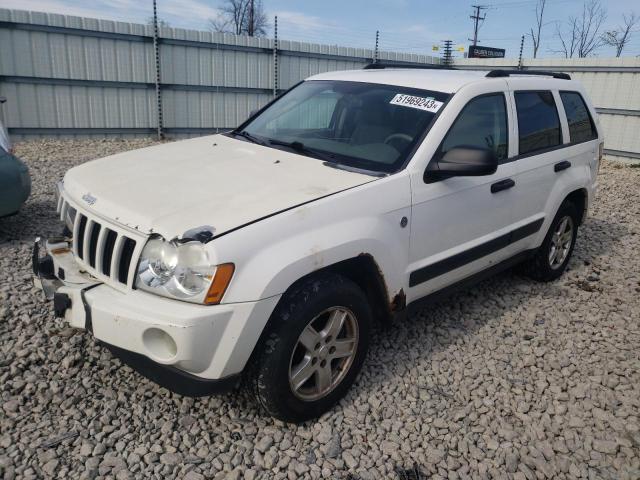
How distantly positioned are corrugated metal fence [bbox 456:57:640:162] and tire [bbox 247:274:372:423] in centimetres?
1172

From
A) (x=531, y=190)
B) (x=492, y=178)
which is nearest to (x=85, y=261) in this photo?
(x=492, y=178)

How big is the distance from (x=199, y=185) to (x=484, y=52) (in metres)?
32.4

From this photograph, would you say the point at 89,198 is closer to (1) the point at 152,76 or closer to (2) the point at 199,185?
(2) the point at 199,185

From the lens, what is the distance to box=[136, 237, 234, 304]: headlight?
2.28 meters

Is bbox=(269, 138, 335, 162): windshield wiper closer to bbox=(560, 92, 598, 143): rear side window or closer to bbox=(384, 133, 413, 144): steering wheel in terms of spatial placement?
bbox=(384, 133, 413, 144): steering wheel

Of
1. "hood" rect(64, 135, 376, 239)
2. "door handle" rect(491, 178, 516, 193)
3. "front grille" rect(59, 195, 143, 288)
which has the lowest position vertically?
"front grille" rect(59, 195, 143, 288)

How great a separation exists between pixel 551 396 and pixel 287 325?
1.81 meters

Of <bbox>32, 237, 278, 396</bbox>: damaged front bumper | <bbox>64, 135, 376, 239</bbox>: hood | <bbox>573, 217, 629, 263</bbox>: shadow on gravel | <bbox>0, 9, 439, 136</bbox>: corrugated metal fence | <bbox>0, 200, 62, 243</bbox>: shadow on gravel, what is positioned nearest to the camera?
<bbox>32, 237, 278, 396</bbox>: damaged front bumper

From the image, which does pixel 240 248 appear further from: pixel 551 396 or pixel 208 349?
pixel 551 396

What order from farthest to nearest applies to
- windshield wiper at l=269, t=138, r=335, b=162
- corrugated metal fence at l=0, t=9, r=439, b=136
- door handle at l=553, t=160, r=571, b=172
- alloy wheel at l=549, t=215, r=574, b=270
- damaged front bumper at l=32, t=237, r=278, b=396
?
1. corrugated metal fence at l=0, t=9, r=439, b=136
2. alloy wheel at l=549, t=215, r=574, b=270
3. door handle at l=553, t=160, r=571, b=172
4. windshield wiper at l=269, t=138, r=335, b=162
5. damaged front bumper at l=32, t=237, r=278, b=396

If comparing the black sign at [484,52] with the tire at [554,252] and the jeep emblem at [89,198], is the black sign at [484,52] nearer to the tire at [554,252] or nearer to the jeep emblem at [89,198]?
the tire at [554,252]

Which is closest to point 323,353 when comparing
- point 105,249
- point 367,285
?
point 367,285

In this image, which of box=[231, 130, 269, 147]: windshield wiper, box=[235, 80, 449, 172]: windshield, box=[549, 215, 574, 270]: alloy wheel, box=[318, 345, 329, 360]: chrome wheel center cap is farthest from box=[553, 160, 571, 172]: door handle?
box=[318, 345, 329, 360]: chrome wheel center cap

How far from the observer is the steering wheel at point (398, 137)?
129 inches
